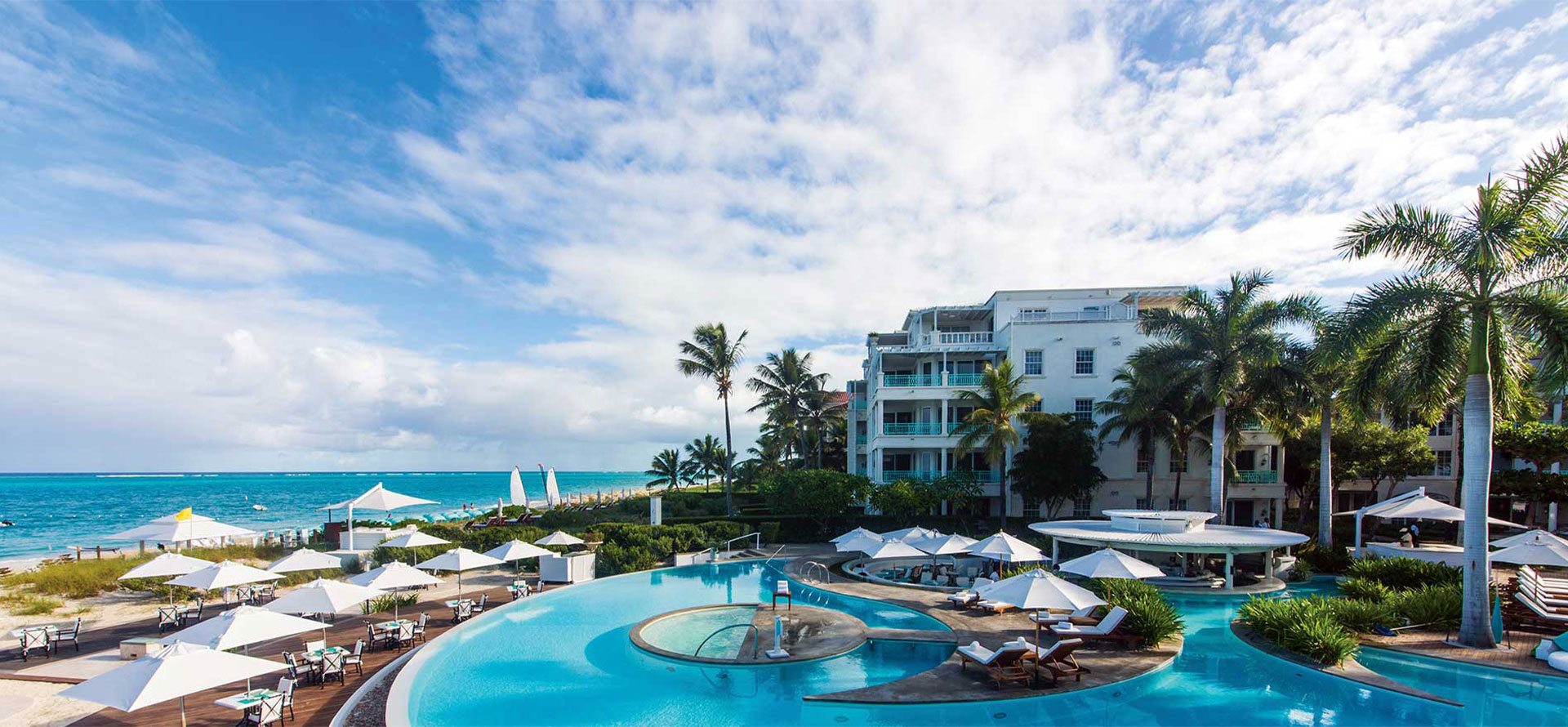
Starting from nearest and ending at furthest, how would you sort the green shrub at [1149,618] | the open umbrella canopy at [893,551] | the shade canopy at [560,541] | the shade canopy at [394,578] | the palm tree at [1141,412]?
the green shrub at [1149,618], the shade canopy at [394,578], the open umbrella canopy at [893,551], the shade canopy at [560,541], the palm tree at [1141,412]

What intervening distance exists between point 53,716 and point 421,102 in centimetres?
1389

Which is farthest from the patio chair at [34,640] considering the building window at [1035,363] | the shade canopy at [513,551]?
the building window at [1035,363]

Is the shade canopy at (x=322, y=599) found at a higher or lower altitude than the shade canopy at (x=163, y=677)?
lower

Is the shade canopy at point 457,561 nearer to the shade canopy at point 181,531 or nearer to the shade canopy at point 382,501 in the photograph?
the shade canopy at point 181,531

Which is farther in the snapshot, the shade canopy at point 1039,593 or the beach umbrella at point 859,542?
the beach umbrella at point 859,542

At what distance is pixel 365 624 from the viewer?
1686cm

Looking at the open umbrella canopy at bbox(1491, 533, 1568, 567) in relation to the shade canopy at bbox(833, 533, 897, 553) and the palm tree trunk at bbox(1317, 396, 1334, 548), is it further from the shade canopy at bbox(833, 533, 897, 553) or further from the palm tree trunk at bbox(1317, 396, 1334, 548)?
the shade canopy at bbox(833, 533, 897, 553)

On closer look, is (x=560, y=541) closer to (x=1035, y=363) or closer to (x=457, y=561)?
(x=457, y=561)

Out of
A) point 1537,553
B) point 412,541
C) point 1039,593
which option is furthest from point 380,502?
point 1537,553

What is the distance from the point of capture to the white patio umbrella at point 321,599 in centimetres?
1379

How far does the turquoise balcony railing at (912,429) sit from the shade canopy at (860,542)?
1298cm

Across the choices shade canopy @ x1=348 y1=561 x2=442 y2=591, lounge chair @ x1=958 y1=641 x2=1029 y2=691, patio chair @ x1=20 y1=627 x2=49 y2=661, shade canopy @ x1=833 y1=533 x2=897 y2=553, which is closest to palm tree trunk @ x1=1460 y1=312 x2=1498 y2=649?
lounge chair @ x1=958 y1=641 x2=1029 y2=691

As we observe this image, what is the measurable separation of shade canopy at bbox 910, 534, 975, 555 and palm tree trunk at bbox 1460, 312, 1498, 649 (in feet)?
Answer: 35.8

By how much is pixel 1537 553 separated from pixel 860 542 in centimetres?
1638
